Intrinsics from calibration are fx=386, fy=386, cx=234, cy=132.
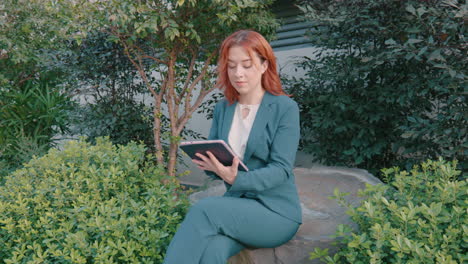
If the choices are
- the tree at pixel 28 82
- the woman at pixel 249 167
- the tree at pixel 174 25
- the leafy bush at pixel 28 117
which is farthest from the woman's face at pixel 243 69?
the leafy bush at pixel 28 117

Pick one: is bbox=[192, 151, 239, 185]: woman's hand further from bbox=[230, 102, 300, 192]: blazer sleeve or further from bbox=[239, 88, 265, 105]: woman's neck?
bbox=[239, 88, 265, 105]: woman's neck

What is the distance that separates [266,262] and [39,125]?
473 cm

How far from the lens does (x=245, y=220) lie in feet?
6.48

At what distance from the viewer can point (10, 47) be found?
16.2 ft

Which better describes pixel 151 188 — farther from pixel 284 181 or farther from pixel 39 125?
pixel 39 125

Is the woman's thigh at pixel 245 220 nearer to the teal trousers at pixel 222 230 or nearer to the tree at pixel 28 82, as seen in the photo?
the teal trousers at pixel 222 230

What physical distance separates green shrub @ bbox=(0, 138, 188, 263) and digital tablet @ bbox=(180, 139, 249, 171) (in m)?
0.59

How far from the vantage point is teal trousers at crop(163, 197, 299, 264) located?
1883mm

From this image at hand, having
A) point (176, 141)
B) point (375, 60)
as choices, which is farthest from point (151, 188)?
point (375, 60)

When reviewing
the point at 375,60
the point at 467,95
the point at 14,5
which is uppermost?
the point at 14,5

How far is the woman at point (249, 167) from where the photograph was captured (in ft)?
6.31

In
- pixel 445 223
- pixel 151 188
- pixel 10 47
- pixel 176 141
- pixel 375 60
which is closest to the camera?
pixel 445 223

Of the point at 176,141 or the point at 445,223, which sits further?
the point at 176,141

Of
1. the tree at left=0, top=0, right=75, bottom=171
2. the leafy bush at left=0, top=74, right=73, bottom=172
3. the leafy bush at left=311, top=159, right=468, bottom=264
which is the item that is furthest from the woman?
the leafy bush at left=0, top=74, right=73, bottom=172
